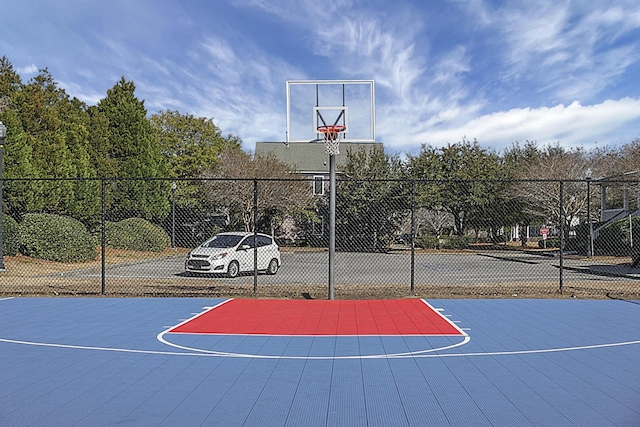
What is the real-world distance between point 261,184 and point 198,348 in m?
24.7

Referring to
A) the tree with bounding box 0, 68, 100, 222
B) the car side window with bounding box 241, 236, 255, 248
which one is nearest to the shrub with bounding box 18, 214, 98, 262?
the tree with bounding box 0, 68, 100, 222

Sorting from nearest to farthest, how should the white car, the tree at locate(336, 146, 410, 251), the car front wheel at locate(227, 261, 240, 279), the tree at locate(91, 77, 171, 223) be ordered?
the white car, the car front wheel at locate(227, 261, 240, 279), the tree at locate(91, 77, 171, 223), the tree at locate(336, 146, 410, 251)

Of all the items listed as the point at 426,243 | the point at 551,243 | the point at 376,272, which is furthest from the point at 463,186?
the point at 376,272

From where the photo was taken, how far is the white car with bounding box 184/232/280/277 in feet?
50.5

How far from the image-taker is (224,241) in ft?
53.3

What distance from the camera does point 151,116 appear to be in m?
38.9

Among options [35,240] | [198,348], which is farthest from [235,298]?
[35,240]

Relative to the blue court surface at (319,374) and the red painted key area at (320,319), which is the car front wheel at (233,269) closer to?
the red painted key area at (320,319)

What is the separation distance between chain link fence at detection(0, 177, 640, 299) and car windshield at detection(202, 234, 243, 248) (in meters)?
0.45

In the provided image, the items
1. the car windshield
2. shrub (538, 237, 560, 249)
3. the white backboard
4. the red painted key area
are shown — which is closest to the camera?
the red painted key area

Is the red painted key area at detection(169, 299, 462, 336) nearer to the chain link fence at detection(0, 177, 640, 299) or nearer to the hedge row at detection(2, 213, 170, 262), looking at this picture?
the chain link fence at detection(0, 177, 640, 299)

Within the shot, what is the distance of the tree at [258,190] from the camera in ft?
102

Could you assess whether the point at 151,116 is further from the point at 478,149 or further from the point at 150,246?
the point at 478,149

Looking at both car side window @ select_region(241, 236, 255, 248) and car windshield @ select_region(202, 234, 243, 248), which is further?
car side window @ select_region(241, 236, 255, 248)
